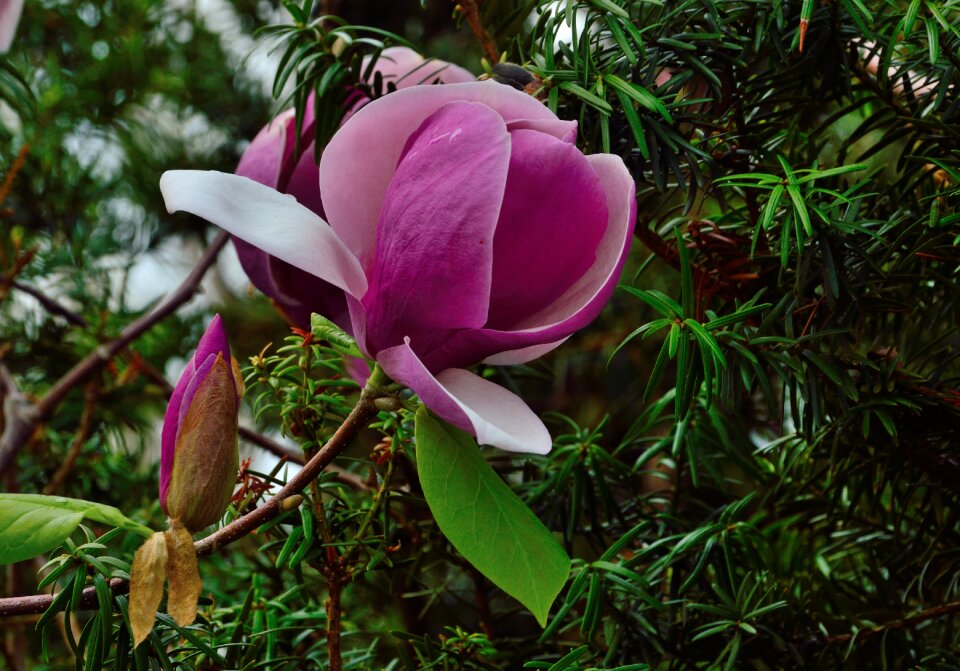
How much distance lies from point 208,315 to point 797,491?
52 centimetres

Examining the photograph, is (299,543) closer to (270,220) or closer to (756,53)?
(270,220)

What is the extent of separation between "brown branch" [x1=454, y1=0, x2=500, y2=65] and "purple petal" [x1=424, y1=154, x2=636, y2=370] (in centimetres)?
9

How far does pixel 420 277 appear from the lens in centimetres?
23

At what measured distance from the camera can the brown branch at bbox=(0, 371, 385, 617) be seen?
228 mm

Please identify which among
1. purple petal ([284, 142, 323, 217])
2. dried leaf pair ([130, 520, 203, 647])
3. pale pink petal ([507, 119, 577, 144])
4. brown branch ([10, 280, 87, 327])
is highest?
pale pink petal ([507, 119, 577, 144])

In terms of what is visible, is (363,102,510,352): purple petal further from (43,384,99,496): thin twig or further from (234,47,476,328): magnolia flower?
(43,384,99,496): thin twig

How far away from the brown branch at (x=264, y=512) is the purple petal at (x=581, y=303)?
0.02 metres

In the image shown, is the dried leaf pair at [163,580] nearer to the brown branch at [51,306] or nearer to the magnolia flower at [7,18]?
the magnolia flower at [7,18]

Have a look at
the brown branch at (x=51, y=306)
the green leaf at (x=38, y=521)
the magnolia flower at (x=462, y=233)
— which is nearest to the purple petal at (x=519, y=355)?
the magnolia flower at (x=462, y=233)

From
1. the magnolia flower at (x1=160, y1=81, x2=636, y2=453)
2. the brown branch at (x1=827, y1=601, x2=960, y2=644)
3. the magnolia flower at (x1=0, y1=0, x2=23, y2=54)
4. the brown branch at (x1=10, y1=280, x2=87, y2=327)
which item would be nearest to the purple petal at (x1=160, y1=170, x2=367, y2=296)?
the magnolia flower at (x1=160, y1=81, x2=636, y2=453)

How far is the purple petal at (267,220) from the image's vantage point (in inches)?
8.8

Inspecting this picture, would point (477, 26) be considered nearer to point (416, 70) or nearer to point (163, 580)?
point (416, 70)

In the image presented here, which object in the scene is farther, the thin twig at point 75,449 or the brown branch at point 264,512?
the thin twig at point 75,449

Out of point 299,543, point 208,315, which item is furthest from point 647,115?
point 208,315
